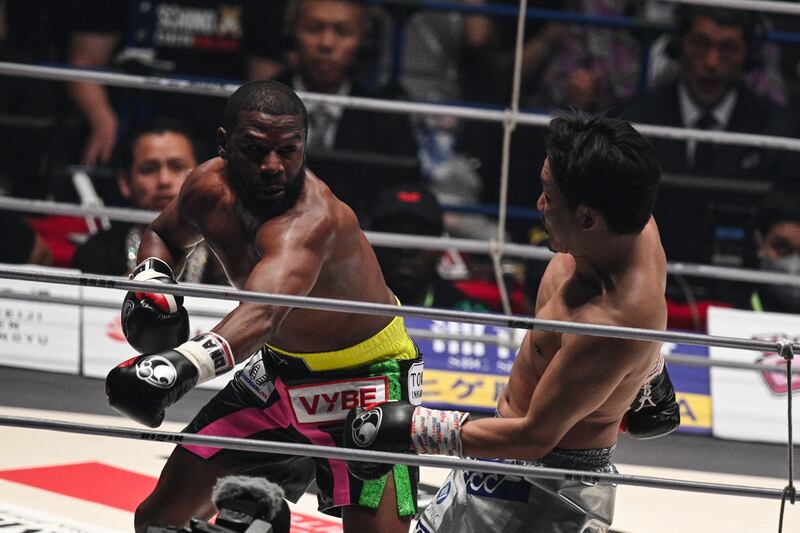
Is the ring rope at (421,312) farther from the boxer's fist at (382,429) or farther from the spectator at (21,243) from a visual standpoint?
the spectator at (21,243)

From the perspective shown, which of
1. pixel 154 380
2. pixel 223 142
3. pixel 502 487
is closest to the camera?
pixel 154 380

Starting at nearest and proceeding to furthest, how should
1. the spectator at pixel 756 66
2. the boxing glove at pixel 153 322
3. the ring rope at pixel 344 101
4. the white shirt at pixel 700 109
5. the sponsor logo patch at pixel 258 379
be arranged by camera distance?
the boxing glove at pixel 153 322 → the sponsor logo patch at pixel 258 379 → the ring rope at pixel 344 101 → the white shirt at pixel 700 109 → the spectator at pixel 756 66

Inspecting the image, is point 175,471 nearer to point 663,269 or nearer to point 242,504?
point 242,504

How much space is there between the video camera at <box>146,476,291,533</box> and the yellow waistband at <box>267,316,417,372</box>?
81 centimetres

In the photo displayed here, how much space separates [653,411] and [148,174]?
109 inches

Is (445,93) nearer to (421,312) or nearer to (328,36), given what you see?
(328,36)

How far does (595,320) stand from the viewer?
2213 millimetres

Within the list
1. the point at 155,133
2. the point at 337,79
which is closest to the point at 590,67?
the point at 337,79

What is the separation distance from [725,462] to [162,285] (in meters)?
2.71

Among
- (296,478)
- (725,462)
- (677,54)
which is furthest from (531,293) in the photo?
(296,478)

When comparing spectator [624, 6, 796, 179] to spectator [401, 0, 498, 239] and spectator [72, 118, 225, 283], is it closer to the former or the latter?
spectator [401, 0, 498, 239]

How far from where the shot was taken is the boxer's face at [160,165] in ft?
15.5

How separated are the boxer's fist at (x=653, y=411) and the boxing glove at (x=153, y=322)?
39.1 inches

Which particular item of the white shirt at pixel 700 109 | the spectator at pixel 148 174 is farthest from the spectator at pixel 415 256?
the white shirt at pixel 700 109
